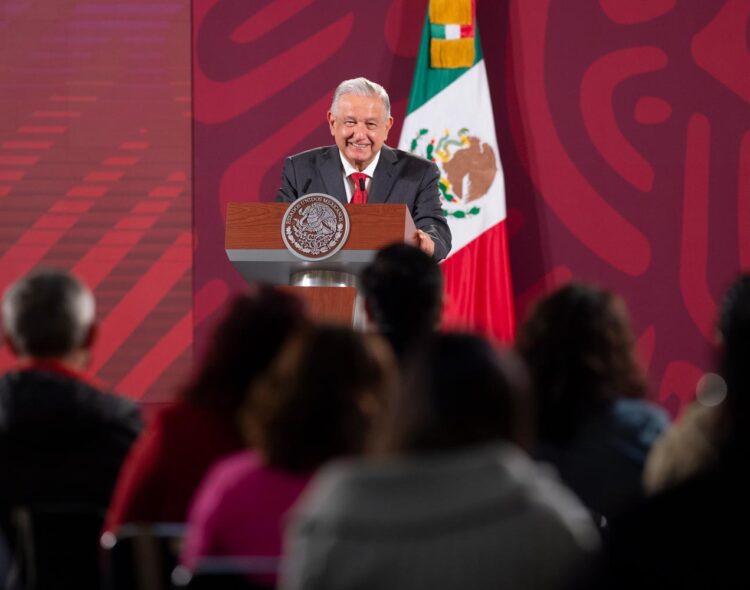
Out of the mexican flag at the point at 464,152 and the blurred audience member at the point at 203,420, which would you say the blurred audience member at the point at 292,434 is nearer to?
the blurred audience member at the point at 203,420

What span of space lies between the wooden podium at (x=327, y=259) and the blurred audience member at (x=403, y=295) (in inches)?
26.5

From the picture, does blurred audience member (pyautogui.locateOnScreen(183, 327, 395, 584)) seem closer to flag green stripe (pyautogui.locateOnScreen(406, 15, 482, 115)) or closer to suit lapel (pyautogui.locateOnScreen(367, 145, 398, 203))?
suit lapel (pyautogui.locateOnScreen(367, 145, 398, 203))

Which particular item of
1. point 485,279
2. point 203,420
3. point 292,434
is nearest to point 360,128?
point 485,279

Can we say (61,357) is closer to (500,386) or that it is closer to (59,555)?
(59,555)

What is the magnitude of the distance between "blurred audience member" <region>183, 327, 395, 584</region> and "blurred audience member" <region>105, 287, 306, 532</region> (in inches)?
11.8

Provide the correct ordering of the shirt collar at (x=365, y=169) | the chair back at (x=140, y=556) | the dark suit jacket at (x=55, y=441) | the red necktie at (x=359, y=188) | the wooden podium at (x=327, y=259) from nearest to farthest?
the chair back at (x=140, y=556)
the dark suit jacket at (x=55, y=441)
the wooden podium at (x=327, y=259)
the red necktie at (x=359, y=188)
the shirt collar at (x=365, y=169)

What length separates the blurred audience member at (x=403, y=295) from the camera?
99.7 inches

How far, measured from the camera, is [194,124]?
5.88m

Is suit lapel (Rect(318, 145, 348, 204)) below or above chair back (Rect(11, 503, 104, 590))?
above

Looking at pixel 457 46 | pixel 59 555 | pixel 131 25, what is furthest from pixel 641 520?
pixel 131 25

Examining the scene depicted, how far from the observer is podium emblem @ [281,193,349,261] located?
10.9 ft

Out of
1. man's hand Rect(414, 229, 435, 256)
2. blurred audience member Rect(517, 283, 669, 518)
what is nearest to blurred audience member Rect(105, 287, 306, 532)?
blurred audience member Rect(517, 283, 669, 518)

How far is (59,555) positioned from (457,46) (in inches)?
168

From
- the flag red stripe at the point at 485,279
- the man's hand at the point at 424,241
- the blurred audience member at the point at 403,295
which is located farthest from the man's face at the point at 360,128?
the blurred audience member at the point at 403,295
